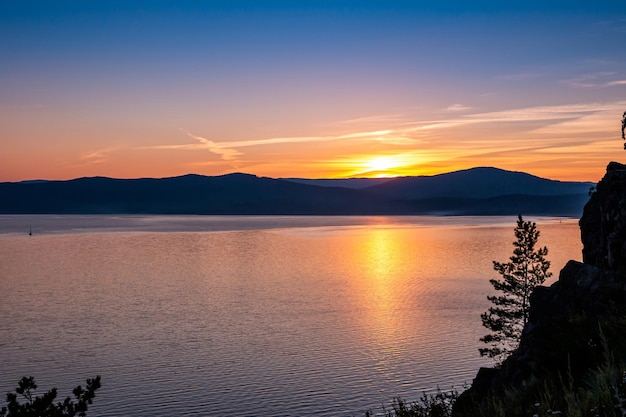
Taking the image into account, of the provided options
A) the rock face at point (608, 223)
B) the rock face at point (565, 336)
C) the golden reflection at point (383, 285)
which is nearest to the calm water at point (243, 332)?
the golden reflection at point (383, 285)

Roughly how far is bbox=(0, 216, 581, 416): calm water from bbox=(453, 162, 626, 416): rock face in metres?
15.9

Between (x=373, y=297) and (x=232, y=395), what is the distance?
1479 inches

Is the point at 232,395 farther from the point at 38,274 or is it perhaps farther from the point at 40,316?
the point at 38,274

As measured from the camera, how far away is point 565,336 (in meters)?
13.2

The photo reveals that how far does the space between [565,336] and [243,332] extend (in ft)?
128

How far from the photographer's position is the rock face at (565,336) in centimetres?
1191

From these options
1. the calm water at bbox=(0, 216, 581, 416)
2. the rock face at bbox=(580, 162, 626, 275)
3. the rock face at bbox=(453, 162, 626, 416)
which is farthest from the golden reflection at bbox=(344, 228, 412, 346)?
the rock face at bbox=(453, 162, 626, 416)

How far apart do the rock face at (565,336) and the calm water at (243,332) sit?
15.9 metres

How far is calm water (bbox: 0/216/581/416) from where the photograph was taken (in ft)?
113

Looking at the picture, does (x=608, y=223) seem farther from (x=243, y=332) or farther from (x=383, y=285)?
(x=383, y=285)

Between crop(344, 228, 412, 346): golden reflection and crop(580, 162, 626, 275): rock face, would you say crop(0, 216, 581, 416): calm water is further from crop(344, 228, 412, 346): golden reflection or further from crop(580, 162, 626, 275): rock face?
crop(580, 162, 626, 275): rock face

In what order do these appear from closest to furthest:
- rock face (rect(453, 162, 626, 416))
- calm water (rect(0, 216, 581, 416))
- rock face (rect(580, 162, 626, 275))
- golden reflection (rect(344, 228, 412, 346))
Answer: rock face (rect(453, 162, 626, 416)) < rock face (rect(580, 162, 626, 275)) < calm water (rect(0, 216, 581, 416)) < golden reflection (rect(344, 228, 412, 346))

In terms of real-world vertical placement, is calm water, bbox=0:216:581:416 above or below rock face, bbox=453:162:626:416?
below

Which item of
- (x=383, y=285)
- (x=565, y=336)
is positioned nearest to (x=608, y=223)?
(x=565, y=336)
